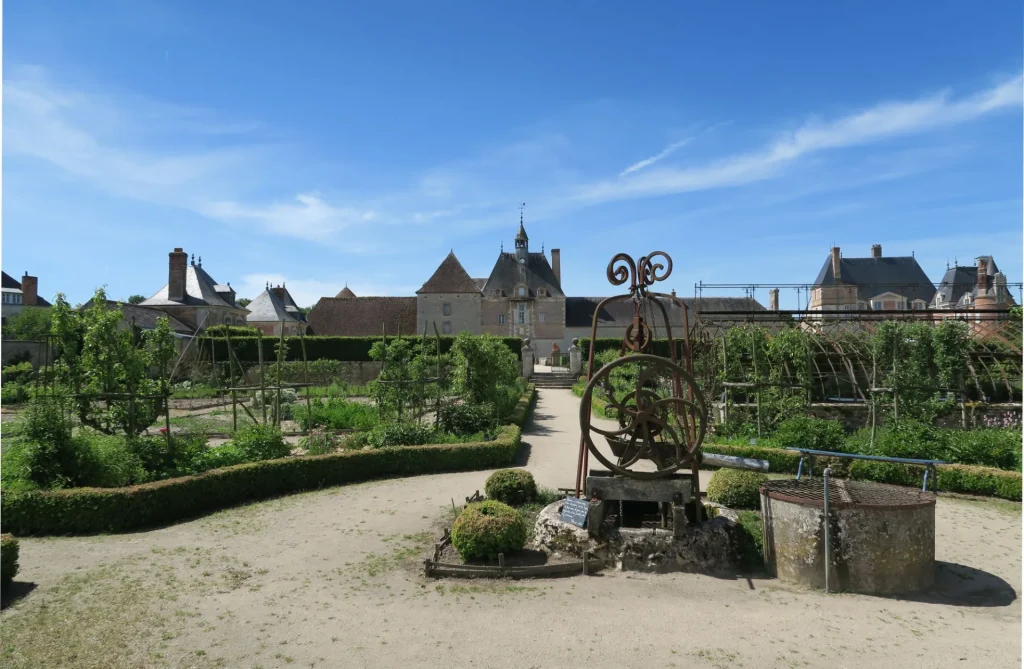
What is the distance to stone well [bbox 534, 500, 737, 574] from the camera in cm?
648

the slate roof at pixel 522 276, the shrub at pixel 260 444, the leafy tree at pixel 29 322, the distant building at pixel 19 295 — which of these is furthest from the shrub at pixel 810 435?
the distant building at pixel 19 295

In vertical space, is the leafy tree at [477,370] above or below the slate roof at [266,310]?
below

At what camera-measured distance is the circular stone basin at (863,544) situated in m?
5.84

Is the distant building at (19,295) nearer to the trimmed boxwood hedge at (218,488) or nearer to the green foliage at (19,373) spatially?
the green foliage at (19,373)

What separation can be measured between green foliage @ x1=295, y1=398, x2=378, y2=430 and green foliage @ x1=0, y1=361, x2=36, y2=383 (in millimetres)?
8838

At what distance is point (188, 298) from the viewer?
3931 centimetres

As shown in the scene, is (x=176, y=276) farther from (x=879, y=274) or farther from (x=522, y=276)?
(x=879, y=274)

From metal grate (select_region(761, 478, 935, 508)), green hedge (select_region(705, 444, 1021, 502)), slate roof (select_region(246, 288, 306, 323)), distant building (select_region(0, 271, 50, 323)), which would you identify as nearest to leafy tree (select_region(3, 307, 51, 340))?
distant building (select_region(0, 271, 50, 323))

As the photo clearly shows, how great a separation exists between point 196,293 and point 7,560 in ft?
125

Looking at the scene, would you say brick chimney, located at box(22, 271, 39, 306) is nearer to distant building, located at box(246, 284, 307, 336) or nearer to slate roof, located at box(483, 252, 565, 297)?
distant building, located at box(246, 284, 307, 336)

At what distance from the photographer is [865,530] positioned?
19.1 feet

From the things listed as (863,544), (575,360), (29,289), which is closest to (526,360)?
(575,360)

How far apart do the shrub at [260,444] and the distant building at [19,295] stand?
4405cm

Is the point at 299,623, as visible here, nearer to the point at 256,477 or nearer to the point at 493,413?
the point at 256,477
